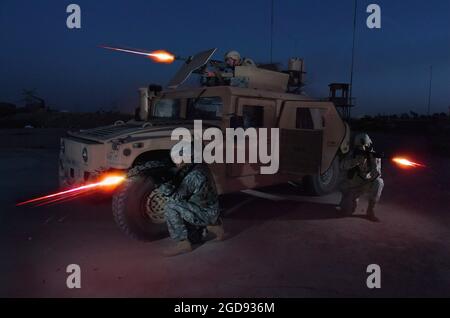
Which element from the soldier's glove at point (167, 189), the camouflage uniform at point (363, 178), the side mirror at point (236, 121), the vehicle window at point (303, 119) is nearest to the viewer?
the soldier's glove at point (167, 189)

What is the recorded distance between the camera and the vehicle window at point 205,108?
5438 mm

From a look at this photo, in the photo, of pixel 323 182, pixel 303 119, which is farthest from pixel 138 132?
pixel 323 182

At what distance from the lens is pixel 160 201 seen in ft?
14.8

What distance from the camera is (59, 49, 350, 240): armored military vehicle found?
172 inches

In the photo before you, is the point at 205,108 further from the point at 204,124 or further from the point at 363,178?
the point at 363,178

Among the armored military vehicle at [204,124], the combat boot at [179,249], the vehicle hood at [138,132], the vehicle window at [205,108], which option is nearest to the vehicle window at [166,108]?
the armored military vehicle at [204,124]

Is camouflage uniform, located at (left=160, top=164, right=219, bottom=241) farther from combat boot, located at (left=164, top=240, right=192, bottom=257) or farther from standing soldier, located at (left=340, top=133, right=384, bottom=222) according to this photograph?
standing soldier, located at (left=340, top=133, right=384, bottom=222)

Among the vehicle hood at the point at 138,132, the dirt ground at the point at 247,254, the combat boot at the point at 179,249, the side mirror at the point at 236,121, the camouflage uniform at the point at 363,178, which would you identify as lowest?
the dirt ground at the point at 247,254

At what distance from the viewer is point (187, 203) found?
13.5 feet

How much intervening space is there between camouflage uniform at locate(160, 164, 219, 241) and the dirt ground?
0.31 metres

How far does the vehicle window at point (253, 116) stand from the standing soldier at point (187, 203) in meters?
1.55

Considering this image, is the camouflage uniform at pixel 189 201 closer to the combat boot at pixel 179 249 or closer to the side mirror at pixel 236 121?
the combat boot at pixel 179 249

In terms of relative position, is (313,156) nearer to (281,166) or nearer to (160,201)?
(281,166)
